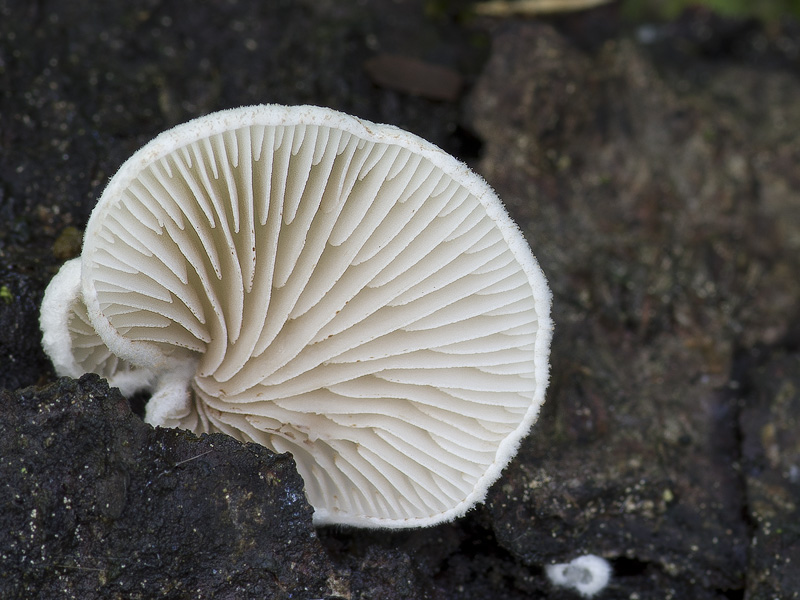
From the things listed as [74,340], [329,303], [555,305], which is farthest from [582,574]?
[74,340]

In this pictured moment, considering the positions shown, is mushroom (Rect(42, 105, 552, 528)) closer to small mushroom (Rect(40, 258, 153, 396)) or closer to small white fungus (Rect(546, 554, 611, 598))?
small mushroom (Rect(40, 258, 153, 396))

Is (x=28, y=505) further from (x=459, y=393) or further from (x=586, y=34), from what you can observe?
(x=586, y=34)

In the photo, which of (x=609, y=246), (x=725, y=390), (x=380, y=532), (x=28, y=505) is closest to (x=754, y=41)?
(x=609, y=246)

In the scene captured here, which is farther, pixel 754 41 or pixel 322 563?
pixel 754 41

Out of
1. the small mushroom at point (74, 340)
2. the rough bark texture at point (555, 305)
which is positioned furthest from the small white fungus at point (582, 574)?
the small mushroom at point (74, 340)

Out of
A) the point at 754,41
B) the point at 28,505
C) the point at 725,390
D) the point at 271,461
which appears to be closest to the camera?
the point at 28,505

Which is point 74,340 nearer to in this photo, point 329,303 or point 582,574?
point 329,303

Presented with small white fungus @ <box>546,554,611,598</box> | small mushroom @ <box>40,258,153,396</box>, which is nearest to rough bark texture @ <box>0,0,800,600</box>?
small white fungus @ <box>546,554,611,598</box>
